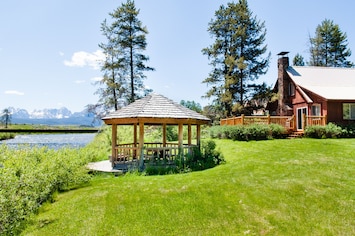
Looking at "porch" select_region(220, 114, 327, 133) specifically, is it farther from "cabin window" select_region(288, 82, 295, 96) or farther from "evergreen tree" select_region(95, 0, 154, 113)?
"evergreen tree" select_region(95, 0, 154, 113)

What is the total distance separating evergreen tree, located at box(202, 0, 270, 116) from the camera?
92.4 ft

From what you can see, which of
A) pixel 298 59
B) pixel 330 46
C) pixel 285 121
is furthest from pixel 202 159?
pixel 330 46

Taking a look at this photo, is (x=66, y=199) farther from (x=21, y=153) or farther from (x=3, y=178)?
(x=21, y=153)

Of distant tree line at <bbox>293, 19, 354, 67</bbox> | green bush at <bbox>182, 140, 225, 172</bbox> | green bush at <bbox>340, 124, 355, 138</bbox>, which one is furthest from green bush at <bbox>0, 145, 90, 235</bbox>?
distant tree line at <bbox>293, 19, 354, 67</bbox>

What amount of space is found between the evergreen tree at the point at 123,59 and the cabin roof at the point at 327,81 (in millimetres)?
15343

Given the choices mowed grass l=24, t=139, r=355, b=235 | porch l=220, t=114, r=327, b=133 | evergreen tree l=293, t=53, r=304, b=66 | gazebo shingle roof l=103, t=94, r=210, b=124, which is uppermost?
evergreen tree l=293, t=53, r=304, b=66

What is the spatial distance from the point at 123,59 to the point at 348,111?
70.8 ft

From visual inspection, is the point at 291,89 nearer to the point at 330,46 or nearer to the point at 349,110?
the point at 349,110

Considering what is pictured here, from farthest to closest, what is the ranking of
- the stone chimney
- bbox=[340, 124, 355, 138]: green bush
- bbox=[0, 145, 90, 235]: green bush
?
the stone chimney, bbox=[340, 124, 355, 138]: green bush, bbox=[0, 145, 90, 235]: green bush

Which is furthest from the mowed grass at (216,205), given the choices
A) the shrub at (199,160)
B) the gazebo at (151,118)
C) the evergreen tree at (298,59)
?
the evergreen tree at (298,59)

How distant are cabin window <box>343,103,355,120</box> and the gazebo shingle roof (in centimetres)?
1392

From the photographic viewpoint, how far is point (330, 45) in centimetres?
3956

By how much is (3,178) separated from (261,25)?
28.8 metres

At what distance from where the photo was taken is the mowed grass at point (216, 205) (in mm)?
5783
